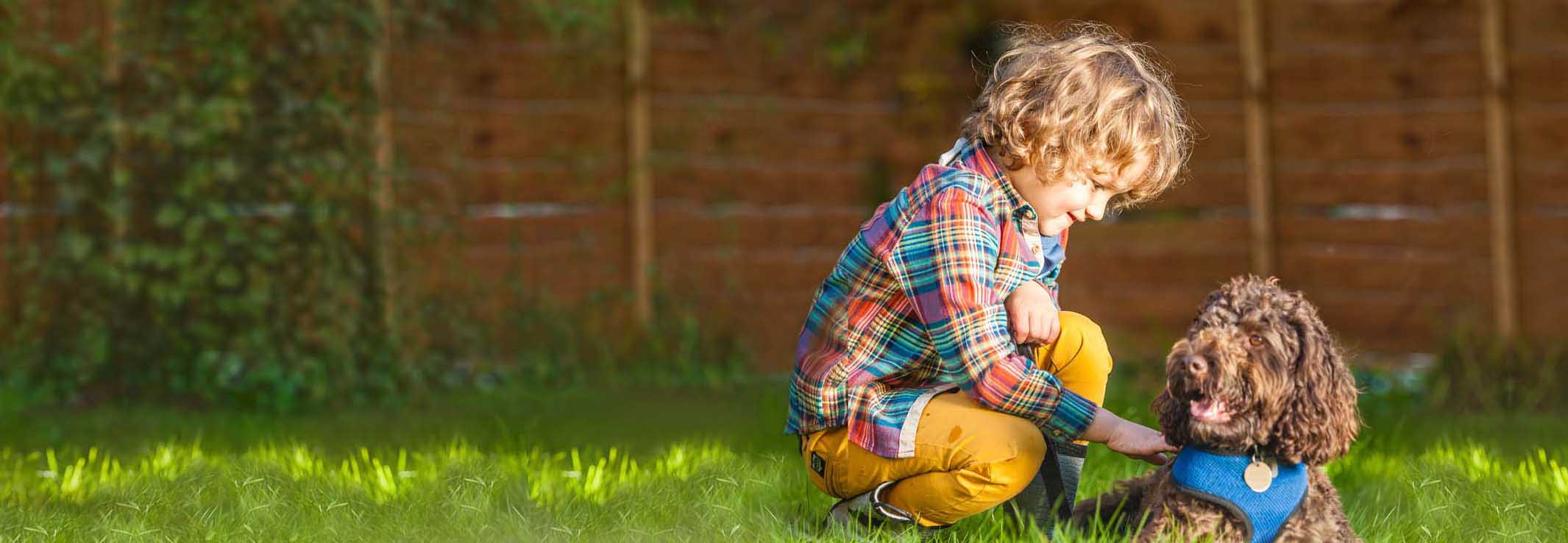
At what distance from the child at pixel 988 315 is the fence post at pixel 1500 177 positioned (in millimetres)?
4223

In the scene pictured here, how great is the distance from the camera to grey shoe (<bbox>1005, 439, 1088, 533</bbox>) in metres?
3.06

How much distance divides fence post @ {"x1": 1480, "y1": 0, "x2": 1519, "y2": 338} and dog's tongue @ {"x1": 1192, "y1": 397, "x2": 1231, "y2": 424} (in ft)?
15.7

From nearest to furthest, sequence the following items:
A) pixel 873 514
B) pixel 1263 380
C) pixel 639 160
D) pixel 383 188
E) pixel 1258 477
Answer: pixel 1263 380 → pixel 1258 477 → pixel 873 514 → pixel 383 188 → pixel 639 160

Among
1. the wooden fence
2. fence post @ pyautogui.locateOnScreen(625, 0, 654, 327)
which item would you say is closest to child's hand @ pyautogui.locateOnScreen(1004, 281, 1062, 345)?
the wooden fence

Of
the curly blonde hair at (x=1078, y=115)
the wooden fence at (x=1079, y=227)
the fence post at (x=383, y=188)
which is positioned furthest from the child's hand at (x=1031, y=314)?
the wooden fence at (x=1079, y=227)

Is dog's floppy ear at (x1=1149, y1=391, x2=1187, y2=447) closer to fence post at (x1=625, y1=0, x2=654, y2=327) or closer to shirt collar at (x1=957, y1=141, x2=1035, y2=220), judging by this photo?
shirt collar at (x1=957, y1=141, x2=1035, y2=220)

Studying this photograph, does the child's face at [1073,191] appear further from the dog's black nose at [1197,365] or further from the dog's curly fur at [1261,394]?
the dog's black nose at [1197,365]

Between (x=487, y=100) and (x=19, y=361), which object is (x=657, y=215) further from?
(x=19, y=361)

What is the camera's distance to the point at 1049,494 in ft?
10.1

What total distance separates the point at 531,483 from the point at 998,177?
140 centimetres

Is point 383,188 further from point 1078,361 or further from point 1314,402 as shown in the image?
point 1314,402

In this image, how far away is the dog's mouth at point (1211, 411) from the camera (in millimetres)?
2475

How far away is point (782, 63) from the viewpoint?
23.9ft

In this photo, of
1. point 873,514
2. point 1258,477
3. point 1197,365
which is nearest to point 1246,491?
point 1258,477
